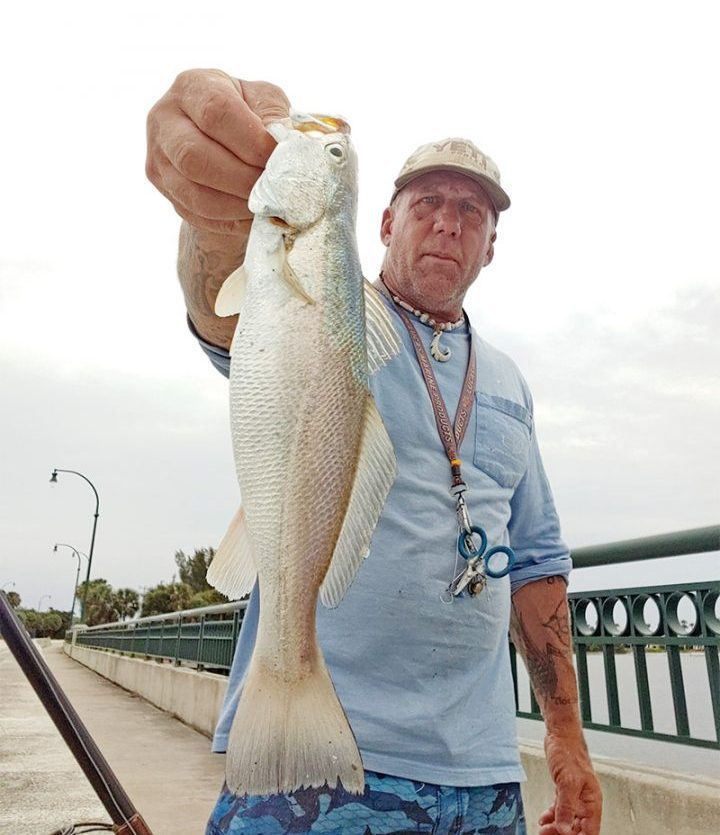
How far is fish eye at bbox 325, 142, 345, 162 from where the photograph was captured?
5.67 feet

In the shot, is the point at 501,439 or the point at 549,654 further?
the point at 549,654

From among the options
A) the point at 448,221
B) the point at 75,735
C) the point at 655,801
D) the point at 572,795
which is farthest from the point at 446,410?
the point at 655,801

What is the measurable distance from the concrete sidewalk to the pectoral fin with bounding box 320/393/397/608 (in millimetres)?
3336

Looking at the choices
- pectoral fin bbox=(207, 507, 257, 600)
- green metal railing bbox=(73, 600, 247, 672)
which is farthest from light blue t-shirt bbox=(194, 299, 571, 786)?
green metal railing bbox=(73, 600, 247, 672)

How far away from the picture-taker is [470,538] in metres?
1.92

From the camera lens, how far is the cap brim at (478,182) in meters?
2.46

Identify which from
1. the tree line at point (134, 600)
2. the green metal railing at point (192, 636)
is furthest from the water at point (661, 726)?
the tree line at point (134, 600)

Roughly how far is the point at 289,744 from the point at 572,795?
132 centimetres

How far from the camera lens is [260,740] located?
4.11 feet

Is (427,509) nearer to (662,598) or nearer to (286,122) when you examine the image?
(286,122)

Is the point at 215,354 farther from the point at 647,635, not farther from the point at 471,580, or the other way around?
the point at 647,635

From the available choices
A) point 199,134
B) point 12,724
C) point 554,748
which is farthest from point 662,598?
point 12,724

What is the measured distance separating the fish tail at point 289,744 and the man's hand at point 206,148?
1005 mm

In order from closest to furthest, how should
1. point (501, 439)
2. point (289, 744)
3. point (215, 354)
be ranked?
point (289, 744) < point (215, 354) < point (501, 439)
